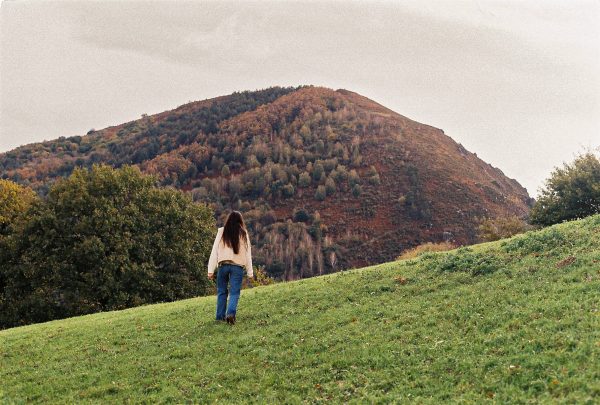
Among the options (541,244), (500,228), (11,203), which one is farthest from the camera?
(500,228)

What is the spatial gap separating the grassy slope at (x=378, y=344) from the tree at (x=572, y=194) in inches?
1204

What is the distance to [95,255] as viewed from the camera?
126 feet

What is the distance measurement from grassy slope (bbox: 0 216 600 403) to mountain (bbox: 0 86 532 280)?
6965 centimetres

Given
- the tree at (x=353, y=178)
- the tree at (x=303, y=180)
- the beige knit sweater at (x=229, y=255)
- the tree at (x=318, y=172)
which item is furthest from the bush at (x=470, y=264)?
the tree at (x=318, y=172)

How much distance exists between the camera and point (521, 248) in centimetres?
1698

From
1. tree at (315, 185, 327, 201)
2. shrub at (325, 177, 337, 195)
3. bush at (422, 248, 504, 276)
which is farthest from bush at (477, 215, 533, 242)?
shrub at (325, 177, 337, 195)

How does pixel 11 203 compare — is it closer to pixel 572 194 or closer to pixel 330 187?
pixel 572 194

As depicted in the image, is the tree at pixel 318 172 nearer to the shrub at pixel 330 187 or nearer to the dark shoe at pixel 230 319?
the shrub at pixel 330 187

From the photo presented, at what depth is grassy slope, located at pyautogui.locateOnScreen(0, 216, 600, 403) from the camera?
8.91 meters

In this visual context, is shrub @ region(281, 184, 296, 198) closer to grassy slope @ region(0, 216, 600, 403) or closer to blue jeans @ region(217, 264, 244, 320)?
grassy slope @ region(0, 216, 600, 403)

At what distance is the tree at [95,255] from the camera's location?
125ft

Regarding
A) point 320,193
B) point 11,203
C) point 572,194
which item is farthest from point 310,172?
point 11,203

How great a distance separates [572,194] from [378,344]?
40.7 metres

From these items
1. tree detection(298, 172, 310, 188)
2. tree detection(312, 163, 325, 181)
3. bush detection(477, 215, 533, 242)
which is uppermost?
tree detection(312, 163, 325, 181)
